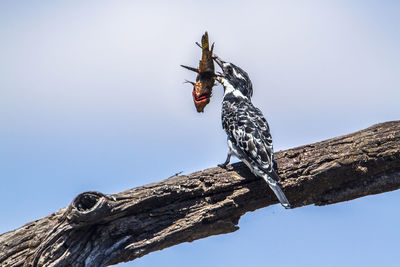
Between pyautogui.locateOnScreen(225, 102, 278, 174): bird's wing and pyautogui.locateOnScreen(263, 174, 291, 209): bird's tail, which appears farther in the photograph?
pyautogui.locateOnScreen(225, 102, 278, 174): bird's wing

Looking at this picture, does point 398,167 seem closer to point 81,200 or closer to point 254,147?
point 254,147

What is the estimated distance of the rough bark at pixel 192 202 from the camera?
518 centimetres

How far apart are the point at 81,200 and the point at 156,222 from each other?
936 millimetres

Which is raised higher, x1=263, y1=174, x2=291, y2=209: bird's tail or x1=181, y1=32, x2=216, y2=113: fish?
x1=181, y1=32, x2=216, y2=113: fish

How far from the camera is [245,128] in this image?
6945 millimetres

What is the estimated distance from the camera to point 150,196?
5469 mm

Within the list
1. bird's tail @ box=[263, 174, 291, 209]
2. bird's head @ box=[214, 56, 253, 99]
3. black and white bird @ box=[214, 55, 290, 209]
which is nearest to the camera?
bird's tail @ box=[263, 174, 291, 209]

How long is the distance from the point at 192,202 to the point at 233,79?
3501 millimetres

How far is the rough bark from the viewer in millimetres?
5184

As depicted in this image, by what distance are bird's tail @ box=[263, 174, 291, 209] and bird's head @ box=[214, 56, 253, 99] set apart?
307 cm

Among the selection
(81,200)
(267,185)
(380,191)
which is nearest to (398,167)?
(380,191)

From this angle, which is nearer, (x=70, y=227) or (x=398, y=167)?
(x=70, y=227)

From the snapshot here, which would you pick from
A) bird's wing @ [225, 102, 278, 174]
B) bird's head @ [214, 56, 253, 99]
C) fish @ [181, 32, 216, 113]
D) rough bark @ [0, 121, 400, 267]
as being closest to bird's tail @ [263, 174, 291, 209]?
bird's wing @ [225, 102, 278, 174]

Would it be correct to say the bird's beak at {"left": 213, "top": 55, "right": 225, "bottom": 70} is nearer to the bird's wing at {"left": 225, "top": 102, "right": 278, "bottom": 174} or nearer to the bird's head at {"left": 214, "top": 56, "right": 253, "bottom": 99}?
the bird's head at {"left": 214, "top": 56, "right": 253, "bottom": 99}
